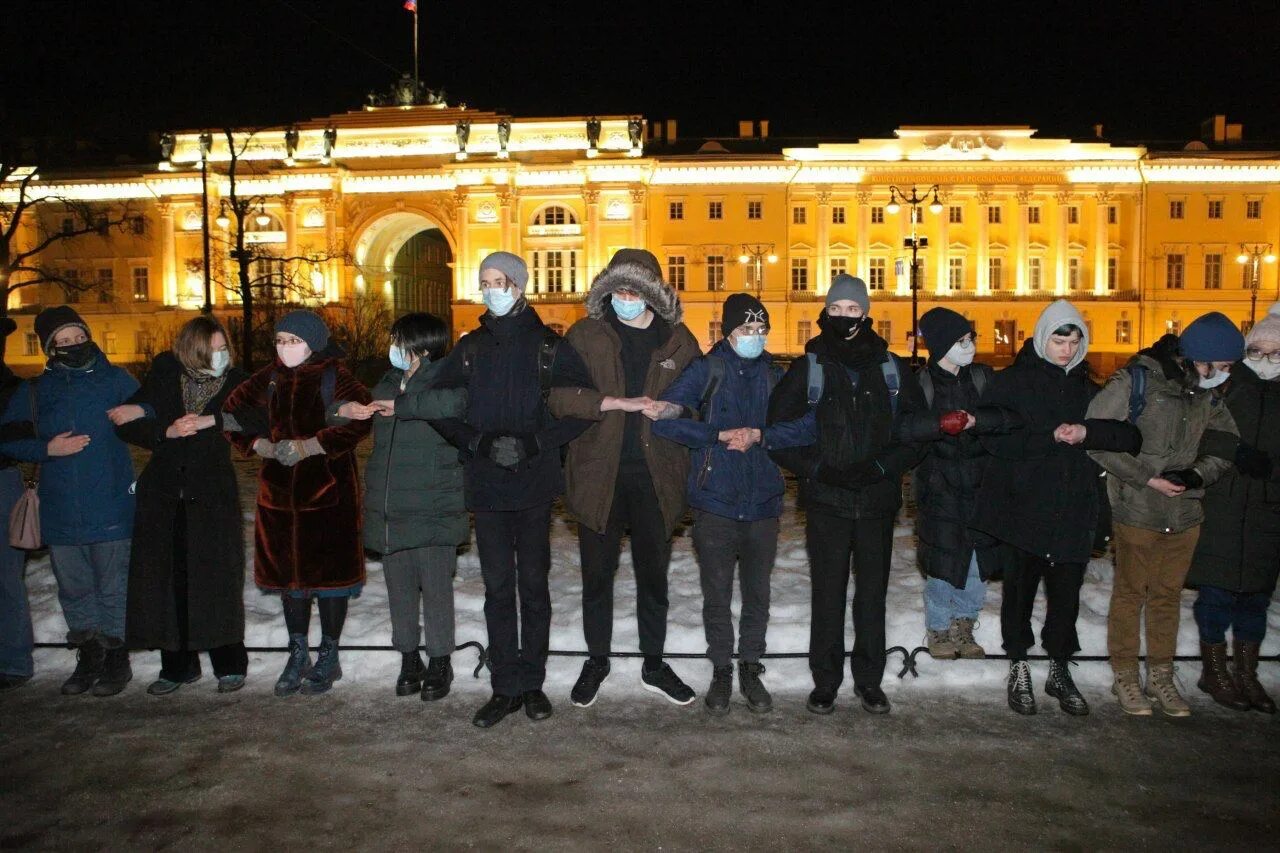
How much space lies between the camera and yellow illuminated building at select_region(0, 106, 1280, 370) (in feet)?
203

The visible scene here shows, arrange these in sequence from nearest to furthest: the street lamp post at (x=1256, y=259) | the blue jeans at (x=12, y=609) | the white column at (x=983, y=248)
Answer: the blue jeans at (x=12, y=609)
the street lamp post at (x=1256, y=259)
the white column at (x=983, y=248)

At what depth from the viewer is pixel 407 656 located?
5.76 metres

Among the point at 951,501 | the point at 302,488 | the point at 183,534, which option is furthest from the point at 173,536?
the point at 951,501

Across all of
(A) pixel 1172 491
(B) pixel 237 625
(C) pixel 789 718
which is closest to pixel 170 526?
(B) pixel 237 625

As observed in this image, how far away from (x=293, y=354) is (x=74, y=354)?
1413 millimetres

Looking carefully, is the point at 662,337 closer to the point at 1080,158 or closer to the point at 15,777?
the point at 15,777

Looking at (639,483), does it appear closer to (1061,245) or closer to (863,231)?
(863,231)

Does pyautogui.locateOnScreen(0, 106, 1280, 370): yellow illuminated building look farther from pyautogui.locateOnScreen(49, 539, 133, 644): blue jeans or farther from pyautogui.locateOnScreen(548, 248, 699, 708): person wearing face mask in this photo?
pyautogui.locateOnScreen(49, 539, 133, 644): blue jeans

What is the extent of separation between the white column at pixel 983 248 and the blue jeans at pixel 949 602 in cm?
6277

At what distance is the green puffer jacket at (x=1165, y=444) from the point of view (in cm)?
539

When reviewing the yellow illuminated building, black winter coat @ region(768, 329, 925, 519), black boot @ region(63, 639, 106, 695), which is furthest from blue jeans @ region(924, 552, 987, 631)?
the yellow illuminated building

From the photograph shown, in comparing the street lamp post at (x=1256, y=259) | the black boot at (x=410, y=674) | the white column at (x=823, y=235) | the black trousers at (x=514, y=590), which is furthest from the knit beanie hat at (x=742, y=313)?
the street lamp post at (x=1256, y=259)

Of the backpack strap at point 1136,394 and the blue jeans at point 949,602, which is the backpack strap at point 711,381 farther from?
the backpack strap at point 1136,394

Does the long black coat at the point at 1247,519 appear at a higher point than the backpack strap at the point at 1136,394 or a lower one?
lower
